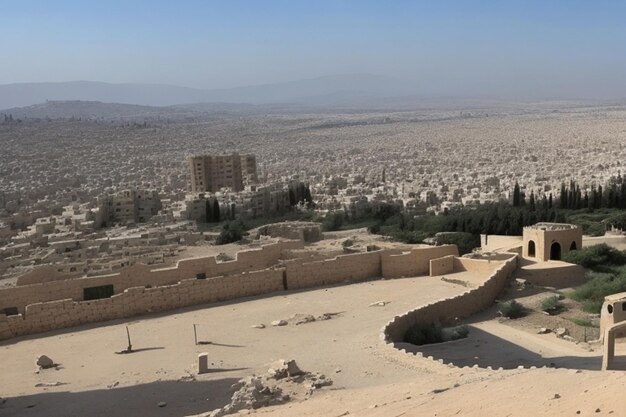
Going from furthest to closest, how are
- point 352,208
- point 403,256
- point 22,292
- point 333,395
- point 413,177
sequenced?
point 413,177
point 352,208
point 403,256
point 22,292
point 333,395

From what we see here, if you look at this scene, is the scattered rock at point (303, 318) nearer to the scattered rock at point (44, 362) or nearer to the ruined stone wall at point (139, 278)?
the ruined stone wall at point (139, 278)

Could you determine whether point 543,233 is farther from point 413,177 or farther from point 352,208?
point 413,177

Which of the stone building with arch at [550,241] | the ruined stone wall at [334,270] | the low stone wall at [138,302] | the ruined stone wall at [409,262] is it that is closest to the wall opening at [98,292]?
the low stone wall at [138,302]

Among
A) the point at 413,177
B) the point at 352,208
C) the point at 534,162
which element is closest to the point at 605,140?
the point at 534,162

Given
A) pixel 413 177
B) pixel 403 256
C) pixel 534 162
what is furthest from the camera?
pixel 534 162

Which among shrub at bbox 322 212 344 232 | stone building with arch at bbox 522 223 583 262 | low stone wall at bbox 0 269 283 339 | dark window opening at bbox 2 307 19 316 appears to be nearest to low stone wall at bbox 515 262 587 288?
stone building with arch at bbox 522 223 583 262

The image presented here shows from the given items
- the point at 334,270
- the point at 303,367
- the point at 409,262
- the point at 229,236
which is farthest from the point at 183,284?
the point at 229,236
